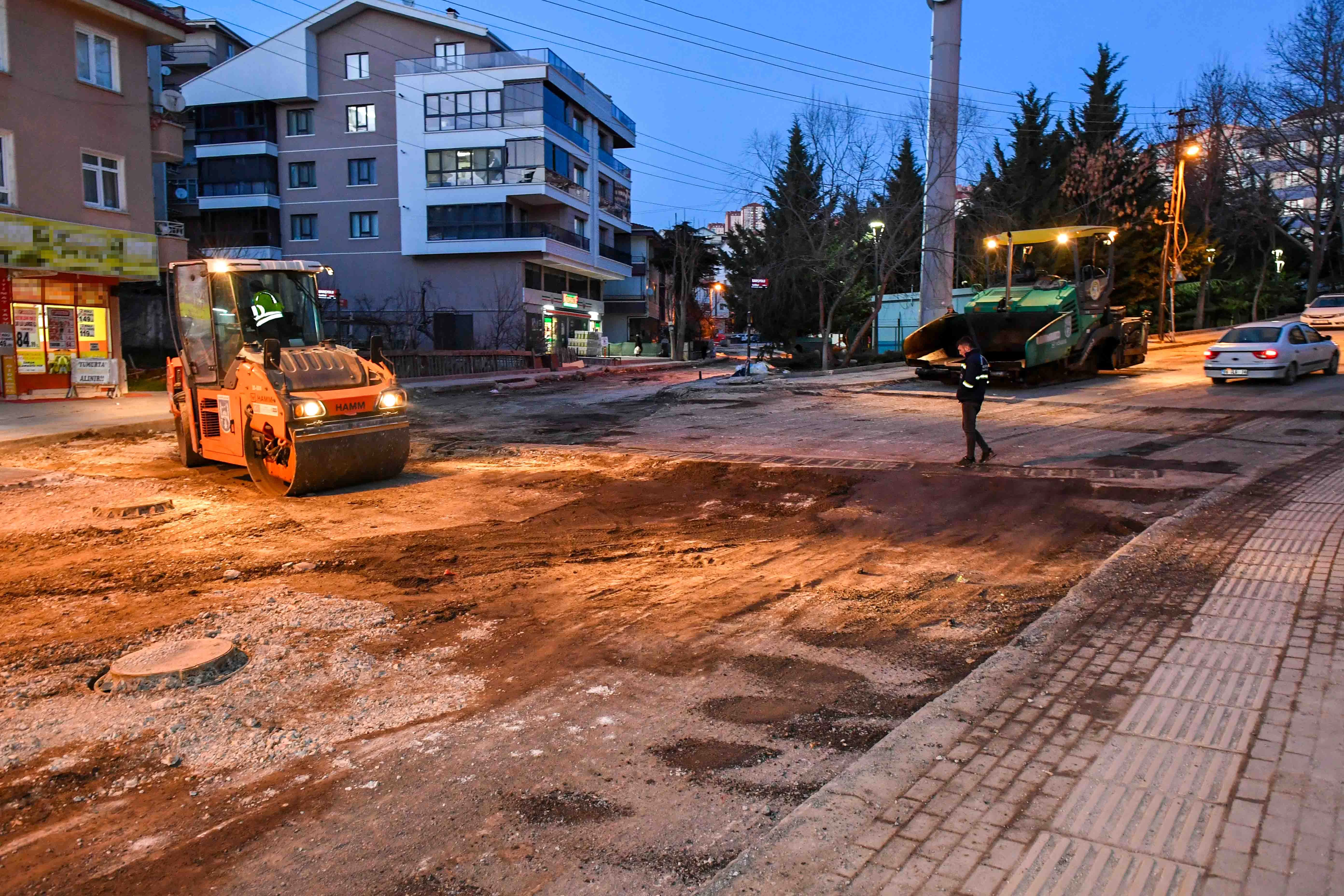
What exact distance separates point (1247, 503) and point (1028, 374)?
11.6 meters

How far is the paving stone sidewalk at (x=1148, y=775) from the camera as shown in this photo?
314 cm

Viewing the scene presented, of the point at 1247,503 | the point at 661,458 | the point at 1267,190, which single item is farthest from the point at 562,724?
the point at 1267,190

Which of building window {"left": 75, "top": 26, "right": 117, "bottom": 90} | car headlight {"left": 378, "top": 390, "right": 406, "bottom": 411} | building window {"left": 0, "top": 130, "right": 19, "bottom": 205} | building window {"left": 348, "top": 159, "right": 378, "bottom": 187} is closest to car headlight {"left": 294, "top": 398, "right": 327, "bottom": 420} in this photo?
car headlight {"left": 378, "top": 390, "right": 406, "bottom": 411}

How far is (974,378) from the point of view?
11883 mm

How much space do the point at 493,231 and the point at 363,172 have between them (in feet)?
28.5

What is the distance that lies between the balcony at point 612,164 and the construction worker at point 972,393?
158 ft

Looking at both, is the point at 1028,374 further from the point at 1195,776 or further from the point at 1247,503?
the point at 1195,776

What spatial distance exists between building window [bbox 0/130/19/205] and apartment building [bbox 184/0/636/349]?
23.6m

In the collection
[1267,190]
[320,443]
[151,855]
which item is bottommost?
[151,855]

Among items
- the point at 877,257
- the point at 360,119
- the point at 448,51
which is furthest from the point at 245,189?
the point at 877,257

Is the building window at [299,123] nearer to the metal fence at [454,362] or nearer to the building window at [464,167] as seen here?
the building window at [464,167]

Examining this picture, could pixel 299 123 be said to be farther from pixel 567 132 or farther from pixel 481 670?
pixel 481 670

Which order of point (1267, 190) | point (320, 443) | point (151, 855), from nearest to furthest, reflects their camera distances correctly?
point (151, 855), point (320, 443), point (1267, 190)

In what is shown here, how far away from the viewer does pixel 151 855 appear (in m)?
3.58
